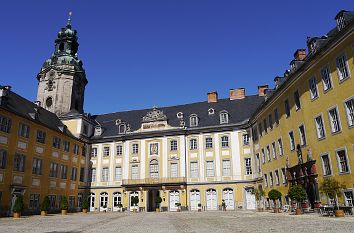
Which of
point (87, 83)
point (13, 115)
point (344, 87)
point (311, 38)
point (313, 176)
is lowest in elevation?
point (313, 176)

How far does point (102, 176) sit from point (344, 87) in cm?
3290

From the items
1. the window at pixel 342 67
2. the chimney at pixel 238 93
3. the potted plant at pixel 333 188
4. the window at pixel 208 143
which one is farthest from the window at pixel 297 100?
the chimney at pixel 238 93

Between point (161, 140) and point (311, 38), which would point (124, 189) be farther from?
point (311, 38)

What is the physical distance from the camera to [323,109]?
68.0 ft

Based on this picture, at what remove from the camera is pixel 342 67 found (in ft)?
62.2

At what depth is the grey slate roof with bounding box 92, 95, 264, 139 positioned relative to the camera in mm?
40388

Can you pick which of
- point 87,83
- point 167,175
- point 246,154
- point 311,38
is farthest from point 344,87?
point 87,83

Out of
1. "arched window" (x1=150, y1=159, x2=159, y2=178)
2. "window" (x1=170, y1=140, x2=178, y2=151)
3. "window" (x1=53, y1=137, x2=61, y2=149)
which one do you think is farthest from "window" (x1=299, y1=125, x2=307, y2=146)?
"window" (x1=53, y1=137, x2=61, y2=149)

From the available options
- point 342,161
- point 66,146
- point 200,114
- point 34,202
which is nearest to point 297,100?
point 342,161

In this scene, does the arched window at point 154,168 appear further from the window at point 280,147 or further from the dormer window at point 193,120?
the window at point 280,147

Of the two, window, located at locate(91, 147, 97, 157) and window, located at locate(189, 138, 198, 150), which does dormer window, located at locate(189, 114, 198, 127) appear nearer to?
window, located at locate(189, 138, 198, 150)

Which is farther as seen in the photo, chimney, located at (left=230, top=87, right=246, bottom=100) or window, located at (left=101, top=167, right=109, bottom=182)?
chimney, located at (left=230, top=87, right=246, bottom=100)

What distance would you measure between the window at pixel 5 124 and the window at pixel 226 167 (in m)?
24.2

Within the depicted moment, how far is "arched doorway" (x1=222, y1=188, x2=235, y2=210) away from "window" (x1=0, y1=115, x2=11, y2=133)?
24743mm
